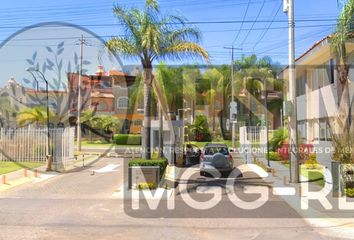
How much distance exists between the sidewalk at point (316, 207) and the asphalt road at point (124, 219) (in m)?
0.34

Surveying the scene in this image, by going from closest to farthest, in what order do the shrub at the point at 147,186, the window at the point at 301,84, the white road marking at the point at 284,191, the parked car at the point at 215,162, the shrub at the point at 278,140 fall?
the white road marking at the point at 284,191 < the shrub at the point at 147,186 < the parked car at the point at 215,162 < the shrub at the point at 278,140 < the window at the point at 301,84

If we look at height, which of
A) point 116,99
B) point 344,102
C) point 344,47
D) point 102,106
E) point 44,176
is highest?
point 116,99

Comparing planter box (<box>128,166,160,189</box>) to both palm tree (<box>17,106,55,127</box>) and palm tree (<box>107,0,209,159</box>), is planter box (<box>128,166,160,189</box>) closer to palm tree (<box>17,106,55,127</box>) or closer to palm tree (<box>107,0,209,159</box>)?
palm tree (<box>107,0,209,159</box>)

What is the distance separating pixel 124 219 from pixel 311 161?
555 inches

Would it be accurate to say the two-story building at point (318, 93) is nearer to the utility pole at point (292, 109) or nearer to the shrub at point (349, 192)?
the utility pole at point (292, 109)

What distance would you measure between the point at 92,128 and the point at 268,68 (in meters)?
22.2

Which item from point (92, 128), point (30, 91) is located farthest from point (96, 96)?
point (30, 91)

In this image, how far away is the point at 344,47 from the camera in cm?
1675

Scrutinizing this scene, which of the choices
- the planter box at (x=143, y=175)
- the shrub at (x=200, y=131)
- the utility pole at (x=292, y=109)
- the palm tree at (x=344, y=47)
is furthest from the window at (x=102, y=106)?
the palm tree at (x=344, y=47)

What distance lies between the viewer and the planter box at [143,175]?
15656 millimetres

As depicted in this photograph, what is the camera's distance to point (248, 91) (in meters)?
52.4

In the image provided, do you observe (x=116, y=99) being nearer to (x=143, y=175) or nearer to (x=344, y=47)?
(x=143, y=175)

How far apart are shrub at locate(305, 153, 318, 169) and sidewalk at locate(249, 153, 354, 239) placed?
3.27m

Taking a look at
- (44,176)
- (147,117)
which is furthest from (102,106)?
(147,117)
